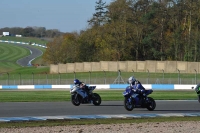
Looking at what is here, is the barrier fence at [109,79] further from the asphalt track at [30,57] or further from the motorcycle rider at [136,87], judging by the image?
the asphalt track at [30,57]

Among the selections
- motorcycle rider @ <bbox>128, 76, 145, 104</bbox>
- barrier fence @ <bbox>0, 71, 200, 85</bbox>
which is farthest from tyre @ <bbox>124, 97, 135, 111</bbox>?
barrier fence @ <bbox>0, 71, 200, 85</bbox>

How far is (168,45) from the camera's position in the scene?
85.6 metres

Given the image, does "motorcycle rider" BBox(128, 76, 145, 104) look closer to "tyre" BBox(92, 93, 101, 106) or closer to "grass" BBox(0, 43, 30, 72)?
"tyre" BBox(92, 93, 101, 106)

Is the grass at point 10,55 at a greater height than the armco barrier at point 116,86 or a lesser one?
greater

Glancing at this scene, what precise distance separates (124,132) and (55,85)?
43.9m

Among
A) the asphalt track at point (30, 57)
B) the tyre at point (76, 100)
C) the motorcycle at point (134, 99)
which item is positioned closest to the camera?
the motorcycle at point (134, 99)

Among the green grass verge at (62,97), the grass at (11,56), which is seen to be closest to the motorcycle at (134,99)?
the green grass verge at (62,97)

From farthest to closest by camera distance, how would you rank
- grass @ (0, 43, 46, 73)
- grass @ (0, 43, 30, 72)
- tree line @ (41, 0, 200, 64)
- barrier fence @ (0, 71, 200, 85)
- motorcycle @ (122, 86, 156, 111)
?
grass @ (0, 43, 30, 72) < grass @ (0, 43, 46, 73) < tree line @ (41, 0, 200, 64) < barrier fence @ (0, 71, 200, 85) < motorcycle @ (122, 86, 156, 111)

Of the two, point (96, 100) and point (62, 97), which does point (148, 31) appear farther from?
point (96, 100)

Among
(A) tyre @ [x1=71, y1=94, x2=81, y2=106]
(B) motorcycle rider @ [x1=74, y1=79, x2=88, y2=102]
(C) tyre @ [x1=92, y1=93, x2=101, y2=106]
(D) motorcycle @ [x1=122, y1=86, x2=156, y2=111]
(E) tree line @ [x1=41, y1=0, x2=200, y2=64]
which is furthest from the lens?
(E) tree line @ [x1=41, y1=0, x2=200, y2=64]

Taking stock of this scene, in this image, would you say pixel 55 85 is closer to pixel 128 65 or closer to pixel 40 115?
pixel 128 65

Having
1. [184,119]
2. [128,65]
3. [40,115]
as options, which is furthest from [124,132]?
[128,65]

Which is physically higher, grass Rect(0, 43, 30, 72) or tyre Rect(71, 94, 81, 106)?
grass Rect(0, 43, 30, 72)

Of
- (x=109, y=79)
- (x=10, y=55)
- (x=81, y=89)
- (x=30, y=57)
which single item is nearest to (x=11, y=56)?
(x=10, y=55)
